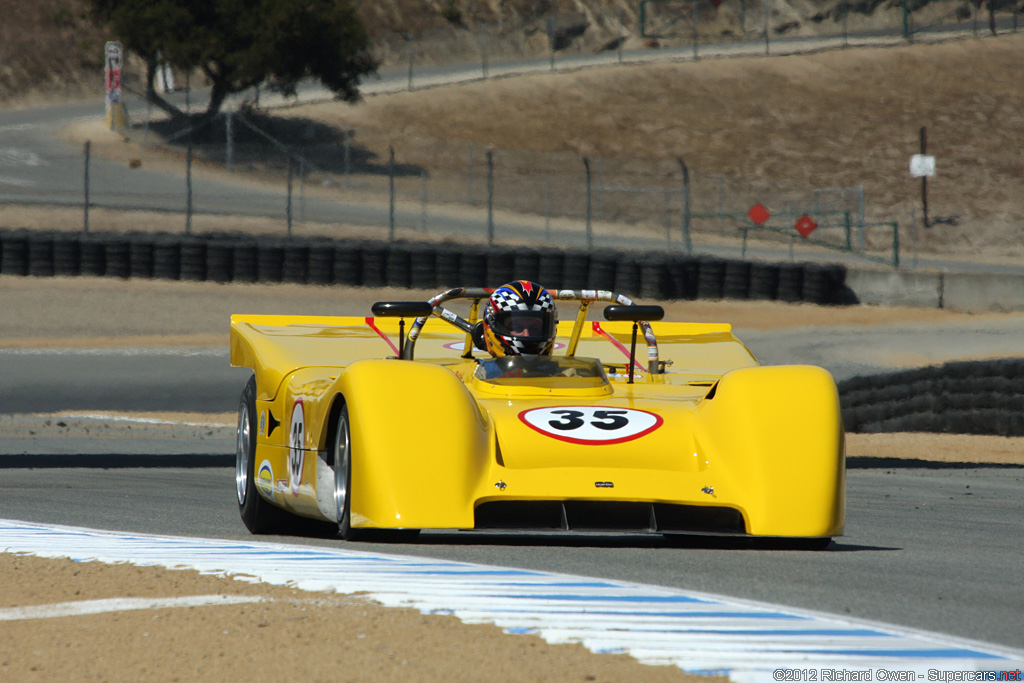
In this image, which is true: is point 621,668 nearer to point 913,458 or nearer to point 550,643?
point 550,643

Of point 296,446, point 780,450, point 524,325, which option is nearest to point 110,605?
point 296,446

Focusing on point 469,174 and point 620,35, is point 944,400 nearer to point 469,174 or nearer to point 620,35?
point 469,174

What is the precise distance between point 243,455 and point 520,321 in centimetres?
177

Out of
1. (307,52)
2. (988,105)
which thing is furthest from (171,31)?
(988,105)

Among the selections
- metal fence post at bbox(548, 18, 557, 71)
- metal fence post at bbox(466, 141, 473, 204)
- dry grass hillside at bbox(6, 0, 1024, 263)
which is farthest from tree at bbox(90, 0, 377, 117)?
metal fence post at bbox(548, 18, 557, 71)

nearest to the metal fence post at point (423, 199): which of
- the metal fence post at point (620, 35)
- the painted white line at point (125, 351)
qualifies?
the painted white line at point (125, 351)

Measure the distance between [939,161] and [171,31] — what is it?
24977 mm

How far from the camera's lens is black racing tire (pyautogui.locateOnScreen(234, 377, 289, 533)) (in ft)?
24.2

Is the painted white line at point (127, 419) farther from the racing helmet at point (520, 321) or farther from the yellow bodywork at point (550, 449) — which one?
the yellow bodywork at point (550, 449)

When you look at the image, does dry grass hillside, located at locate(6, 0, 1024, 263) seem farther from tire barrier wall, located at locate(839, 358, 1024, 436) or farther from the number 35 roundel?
the number 35 roundel

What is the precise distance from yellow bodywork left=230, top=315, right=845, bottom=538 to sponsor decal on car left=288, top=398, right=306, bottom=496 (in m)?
0.01

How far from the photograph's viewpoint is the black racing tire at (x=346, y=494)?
238 inches

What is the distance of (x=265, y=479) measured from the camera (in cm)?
729

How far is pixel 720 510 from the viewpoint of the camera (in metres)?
6.12
